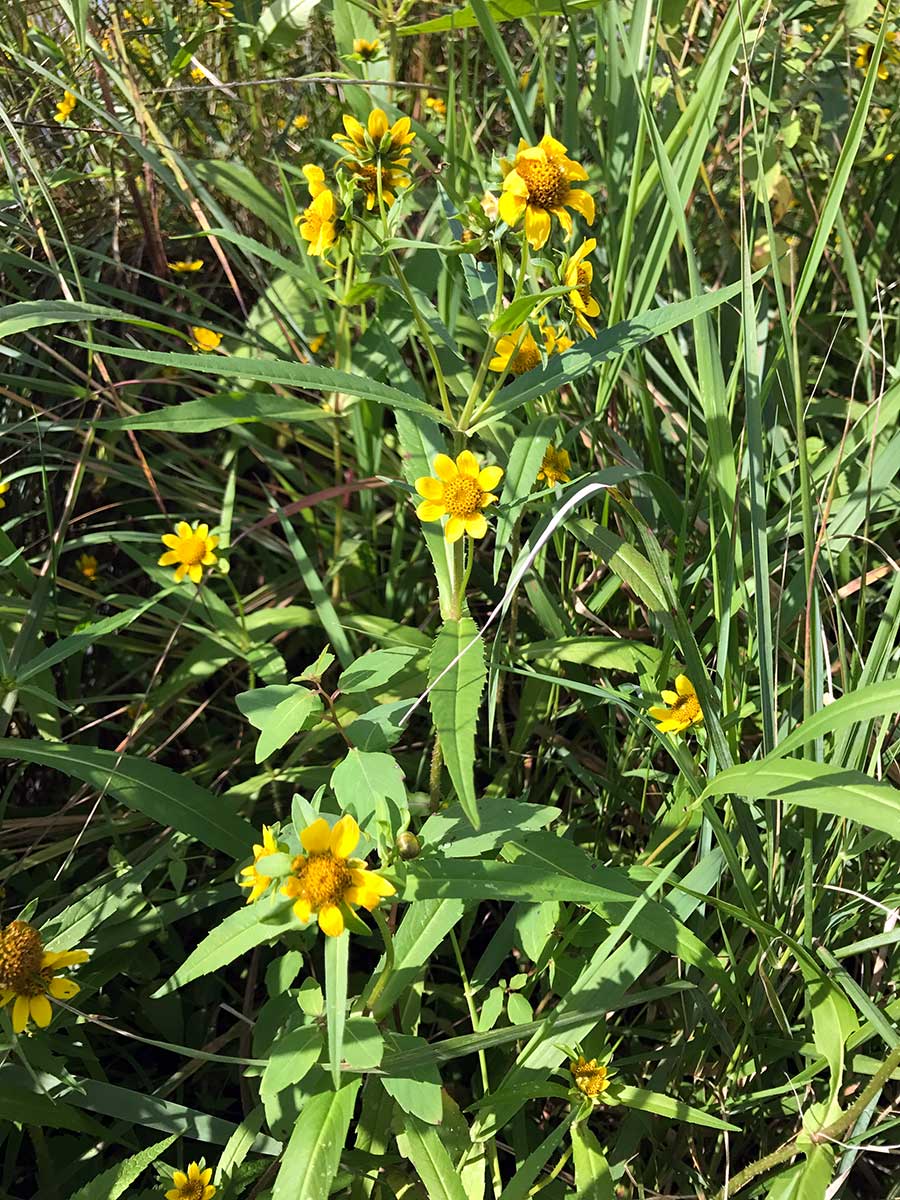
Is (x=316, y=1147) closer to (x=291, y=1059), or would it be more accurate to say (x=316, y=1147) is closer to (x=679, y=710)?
(x=291, y=1059)

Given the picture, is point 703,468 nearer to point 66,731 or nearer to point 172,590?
point 172,590

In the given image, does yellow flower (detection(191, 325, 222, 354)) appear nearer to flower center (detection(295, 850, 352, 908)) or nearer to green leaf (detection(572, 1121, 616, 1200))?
flower center (detection(295, 850, 352, 908))

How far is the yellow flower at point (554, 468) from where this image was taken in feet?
4.14

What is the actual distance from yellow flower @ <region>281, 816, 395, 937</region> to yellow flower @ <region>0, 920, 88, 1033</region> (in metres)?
0.36

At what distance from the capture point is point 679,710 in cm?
108

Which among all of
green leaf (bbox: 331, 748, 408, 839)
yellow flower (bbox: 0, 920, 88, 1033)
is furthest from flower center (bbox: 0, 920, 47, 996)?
green leaf (bbox: 331, 748, 408, 839)

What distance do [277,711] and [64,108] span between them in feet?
4.80

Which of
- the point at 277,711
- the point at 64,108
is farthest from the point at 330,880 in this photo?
the point at 64,108

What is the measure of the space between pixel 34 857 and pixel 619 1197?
0.83 metres

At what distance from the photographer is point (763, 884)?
41.4 inches

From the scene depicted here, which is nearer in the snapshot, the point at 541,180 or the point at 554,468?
the point at 541,180

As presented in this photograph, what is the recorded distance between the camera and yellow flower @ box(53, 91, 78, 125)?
5.79ft

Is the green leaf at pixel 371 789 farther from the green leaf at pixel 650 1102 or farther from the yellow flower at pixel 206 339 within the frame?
the yellow flower at pixel 206 339

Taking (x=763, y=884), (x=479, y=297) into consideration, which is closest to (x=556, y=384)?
(x=479, y=297)
